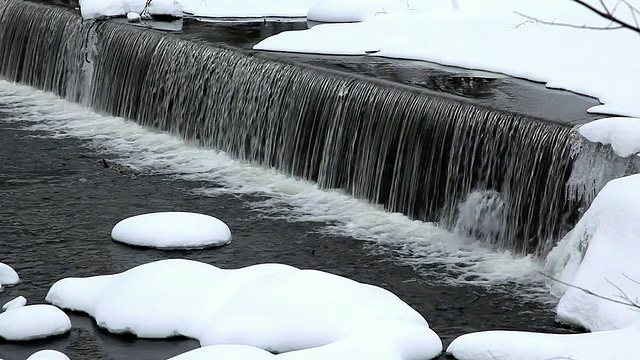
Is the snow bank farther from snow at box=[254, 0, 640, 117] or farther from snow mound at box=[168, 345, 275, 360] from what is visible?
snow mound at box=[168, 345, 275, 360]

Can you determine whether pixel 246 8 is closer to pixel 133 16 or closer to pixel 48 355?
pixel 133 16

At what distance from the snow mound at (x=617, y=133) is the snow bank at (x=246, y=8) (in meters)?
6.77

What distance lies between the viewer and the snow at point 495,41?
1069 cm

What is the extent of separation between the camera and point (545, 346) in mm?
6613

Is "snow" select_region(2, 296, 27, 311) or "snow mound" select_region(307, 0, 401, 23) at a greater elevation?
"snow mound" select_region(307, 0, 401, 23)

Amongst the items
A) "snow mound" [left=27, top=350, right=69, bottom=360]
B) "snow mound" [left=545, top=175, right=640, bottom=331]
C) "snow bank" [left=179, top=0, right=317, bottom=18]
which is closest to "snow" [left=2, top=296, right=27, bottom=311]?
"snow mound" [left=27, top=350, right=69, bottom=360]

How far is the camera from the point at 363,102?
10.6 meters

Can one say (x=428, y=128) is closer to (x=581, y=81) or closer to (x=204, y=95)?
(x=581, y=81)

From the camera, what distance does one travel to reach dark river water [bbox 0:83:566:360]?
7.44m

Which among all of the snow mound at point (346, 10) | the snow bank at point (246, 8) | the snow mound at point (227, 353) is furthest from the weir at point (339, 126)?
the snow mound at point (227, 353)

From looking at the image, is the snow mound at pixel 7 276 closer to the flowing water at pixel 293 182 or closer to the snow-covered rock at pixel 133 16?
the flowing water at pixel 293 182

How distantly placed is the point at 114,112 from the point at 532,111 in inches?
224

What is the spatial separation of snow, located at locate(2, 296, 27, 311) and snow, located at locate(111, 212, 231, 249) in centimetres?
142

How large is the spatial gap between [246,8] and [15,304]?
8.38 metres
